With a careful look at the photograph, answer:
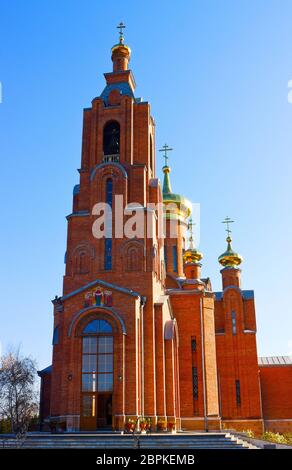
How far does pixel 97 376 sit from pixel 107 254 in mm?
5319

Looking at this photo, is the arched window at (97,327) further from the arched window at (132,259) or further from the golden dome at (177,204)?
the golden dome at (177,204)

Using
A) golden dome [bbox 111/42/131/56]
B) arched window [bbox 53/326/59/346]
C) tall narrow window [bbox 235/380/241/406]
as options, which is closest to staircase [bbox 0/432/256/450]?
arched window [bbox 53/326/59/346]

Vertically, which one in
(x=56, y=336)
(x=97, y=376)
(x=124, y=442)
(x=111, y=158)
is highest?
(x=111, y=158)

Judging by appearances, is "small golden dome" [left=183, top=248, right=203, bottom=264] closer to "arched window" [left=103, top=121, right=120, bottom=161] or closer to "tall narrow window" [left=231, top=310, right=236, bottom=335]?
"tall narrow window" [left=231, top=310, right=236, bottom=335]

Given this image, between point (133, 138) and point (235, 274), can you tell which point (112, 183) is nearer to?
point (133, 138)

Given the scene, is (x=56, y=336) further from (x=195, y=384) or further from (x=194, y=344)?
(x=195, y=384)

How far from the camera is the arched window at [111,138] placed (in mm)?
26344

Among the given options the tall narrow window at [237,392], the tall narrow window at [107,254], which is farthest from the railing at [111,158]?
the tall narrow window at [237,392]

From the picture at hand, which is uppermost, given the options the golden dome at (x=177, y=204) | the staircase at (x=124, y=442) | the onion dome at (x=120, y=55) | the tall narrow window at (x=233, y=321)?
the onion dome at (x=120, y=55)

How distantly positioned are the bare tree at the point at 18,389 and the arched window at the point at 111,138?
16542mm

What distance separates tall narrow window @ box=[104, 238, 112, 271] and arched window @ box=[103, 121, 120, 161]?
4845 mm

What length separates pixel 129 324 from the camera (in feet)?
70.3

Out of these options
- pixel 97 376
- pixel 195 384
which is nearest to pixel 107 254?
pixel 97 376
